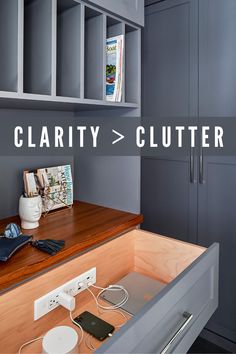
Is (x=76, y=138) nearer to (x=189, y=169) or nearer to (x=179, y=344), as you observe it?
(x=189, y=169)

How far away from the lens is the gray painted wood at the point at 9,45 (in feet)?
3.10

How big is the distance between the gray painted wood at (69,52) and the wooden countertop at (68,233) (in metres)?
0.51

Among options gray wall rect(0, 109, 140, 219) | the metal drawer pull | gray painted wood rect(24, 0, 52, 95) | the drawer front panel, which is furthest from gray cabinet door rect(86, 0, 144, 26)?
the metal drawer pull

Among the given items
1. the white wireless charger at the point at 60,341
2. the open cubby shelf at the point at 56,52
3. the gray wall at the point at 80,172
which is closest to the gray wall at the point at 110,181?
the gray wall at the point at 80,172

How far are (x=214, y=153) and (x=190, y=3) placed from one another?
86 centimetres

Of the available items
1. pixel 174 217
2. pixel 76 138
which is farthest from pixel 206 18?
pixel 174 217

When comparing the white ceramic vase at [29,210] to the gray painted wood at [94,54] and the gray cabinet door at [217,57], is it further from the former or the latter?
the gray cabinet door at [217,57]

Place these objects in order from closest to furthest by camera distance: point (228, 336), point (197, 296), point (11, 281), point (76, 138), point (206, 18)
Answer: point (11, 281)
point (197, 296)
point (76, 138)
point (206, 18)
point (228, 336)

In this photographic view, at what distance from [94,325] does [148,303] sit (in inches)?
13.3

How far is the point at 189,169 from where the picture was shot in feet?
6.27

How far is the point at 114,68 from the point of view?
133 cm

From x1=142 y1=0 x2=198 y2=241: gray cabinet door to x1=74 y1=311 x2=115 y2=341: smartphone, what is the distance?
1021 millimetres

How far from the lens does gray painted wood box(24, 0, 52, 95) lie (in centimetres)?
104

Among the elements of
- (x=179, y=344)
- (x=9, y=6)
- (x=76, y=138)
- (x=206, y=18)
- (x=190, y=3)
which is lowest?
(x=179, y=344)
